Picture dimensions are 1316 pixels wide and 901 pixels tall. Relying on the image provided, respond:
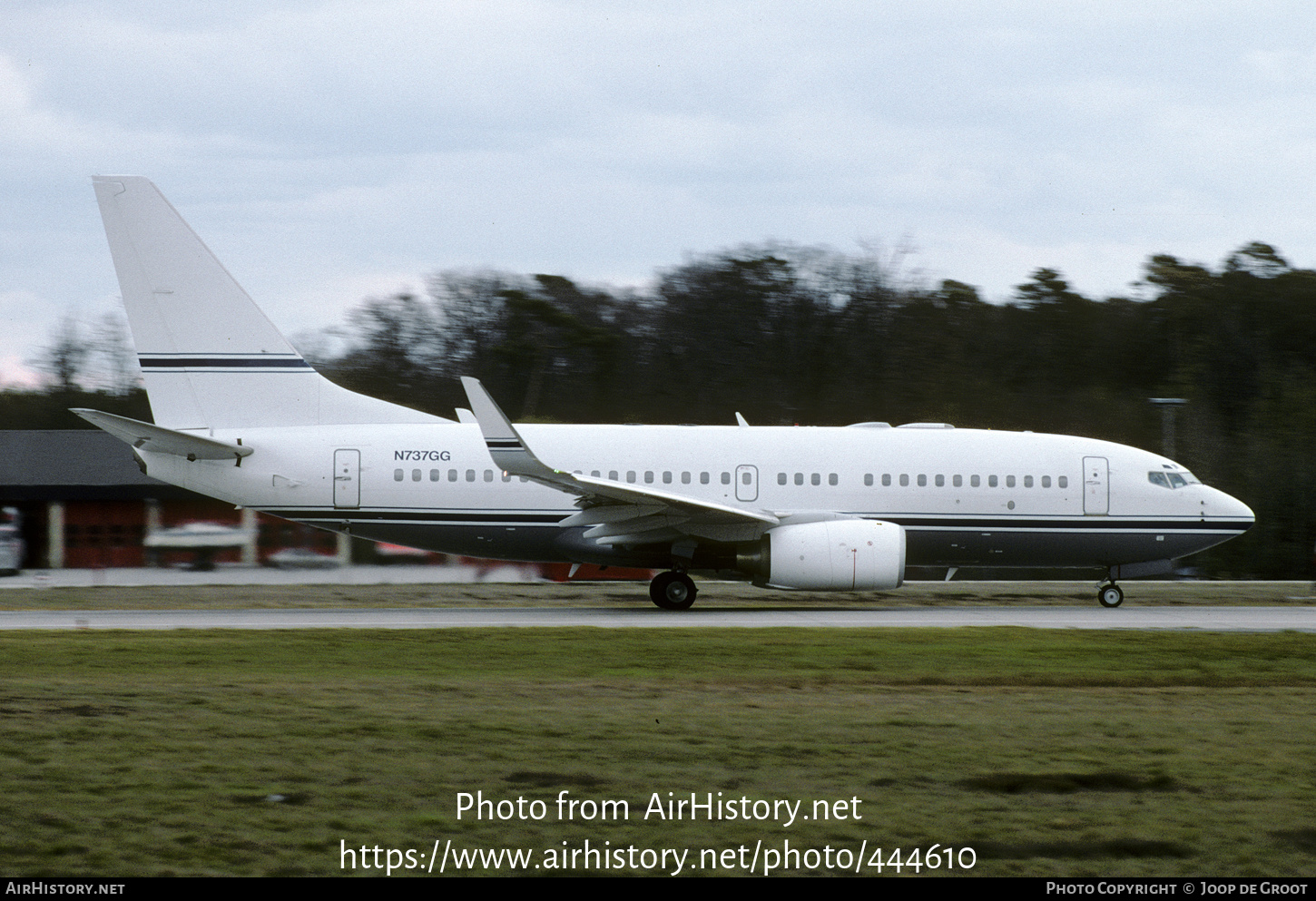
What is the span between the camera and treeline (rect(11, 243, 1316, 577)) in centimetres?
4022

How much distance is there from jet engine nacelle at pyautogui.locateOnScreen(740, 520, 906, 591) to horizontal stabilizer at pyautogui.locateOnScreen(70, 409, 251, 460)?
871 centimetres

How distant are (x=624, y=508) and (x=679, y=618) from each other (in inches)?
78.8

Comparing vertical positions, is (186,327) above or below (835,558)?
above

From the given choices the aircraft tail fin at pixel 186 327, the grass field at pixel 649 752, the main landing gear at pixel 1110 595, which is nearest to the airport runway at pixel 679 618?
the main landing gear at pixel 1110 595

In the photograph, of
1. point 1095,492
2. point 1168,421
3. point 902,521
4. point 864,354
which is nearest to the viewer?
point 902,521

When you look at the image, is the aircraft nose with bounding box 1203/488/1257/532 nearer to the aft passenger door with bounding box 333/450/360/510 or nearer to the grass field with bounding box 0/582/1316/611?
the grass field with bounding box 0/582/1316/611

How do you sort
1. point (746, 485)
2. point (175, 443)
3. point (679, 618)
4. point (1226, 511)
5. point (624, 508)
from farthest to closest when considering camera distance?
point (1226, 511)
point (746, 485)
point (175, 443)
point (624, 508)
point (679, 618)

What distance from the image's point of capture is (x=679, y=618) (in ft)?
61.0

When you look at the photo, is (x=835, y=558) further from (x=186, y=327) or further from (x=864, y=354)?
(x=864, y=354)

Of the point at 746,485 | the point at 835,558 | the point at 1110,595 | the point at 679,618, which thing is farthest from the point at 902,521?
the point at 679,618

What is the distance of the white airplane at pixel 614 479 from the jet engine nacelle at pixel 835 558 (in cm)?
3

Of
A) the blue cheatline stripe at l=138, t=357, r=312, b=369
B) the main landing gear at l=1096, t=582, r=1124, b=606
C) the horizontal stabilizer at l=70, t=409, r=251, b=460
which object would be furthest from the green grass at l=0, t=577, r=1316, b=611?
the blue cheatline stripe at l=138, t=357, r=312, b=369

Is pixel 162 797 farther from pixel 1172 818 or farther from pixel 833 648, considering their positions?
pixel 833 648

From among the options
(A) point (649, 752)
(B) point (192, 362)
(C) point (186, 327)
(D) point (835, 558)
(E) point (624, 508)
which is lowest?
(A) point (649, 752)
